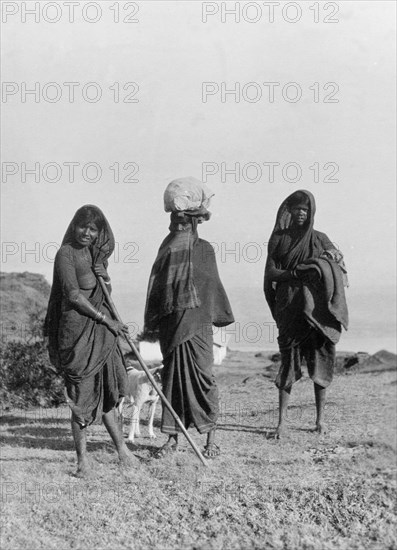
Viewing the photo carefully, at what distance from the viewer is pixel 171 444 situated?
7602 mm

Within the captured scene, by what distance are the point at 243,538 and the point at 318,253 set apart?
10.1 feet

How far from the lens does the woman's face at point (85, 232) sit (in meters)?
6.70

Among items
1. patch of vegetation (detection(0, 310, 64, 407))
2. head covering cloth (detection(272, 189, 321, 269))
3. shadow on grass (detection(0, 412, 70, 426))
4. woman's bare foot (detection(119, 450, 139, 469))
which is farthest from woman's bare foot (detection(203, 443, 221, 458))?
patch of vegetation (detection(0, 310, 64, 407))

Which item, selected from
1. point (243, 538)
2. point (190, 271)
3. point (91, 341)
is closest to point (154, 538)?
point (243, 538)

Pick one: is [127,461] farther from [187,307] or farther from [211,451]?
[187,307]

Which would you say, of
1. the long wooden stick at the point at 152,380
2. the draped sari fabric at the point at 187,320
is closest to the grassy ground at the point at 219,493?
the long wooden stick at the point at 152,380

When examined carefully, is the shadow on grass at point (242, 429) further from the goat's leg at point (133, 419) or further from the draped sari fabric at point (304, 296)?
the goat's leg at point (133, 419)

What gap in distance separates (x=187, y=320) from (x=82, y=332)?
996 mm

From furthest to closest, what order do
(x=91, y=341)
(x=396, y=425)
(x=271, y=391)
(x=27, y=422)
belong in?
(x=271, y=391)
(x=27, y=422)
(x=396, y=425)
(x=91, y=341)

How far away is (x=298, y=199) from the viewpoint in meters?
→ 7.81

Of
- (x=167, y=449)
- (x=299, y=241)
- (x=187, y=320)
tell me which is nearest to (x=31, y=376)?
(x=167, y=449)

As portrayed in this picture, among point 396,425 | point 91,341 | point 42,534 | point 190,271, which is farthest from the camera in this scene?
point 396,425

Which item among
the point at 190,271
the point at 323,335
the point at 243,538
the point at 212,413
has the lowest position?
the point at 243,538

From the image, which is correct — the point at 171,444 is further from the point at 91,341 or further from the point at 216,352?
the point at 216,352
